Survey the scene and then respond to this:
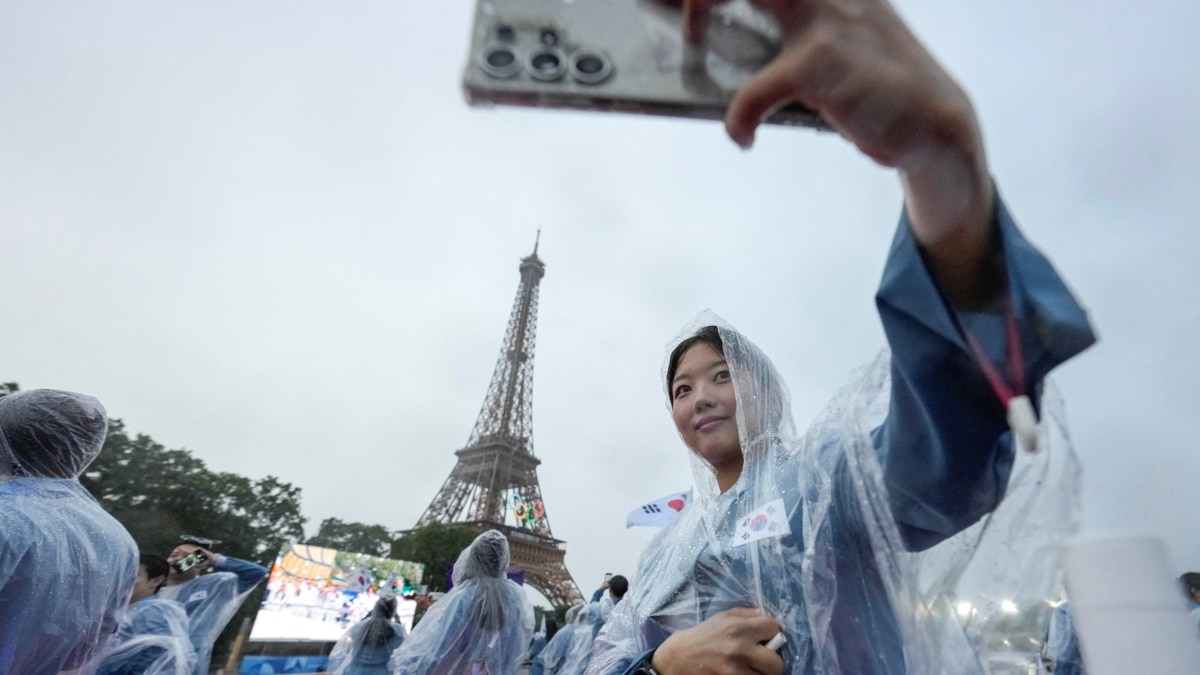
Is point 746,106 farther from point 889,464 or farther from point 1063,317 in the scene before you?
point 889,464

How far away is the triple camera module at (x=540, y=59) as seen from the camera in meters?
0.55

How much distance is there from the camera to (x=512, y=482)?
31812mm

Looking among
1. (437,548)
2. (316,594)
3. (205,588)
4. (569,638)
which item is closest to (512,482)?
(437,548)

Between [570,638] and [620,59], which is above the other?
[620,59]

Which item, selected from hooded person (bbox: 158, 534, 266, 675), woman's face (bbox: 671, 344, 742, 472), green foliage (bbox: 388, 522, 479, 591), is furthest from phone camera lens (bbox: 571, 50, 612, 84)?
green foliage (bbox: 388, 522, 479, 591)

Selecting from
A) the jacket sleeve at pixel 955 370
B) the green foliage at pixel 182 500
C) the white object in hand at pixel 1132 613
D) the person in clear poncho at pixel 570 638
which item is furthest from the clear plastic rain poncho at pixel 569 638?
the green foliage at pixel 182 500

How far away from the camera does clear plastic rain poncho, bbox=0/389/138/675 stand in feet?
6.98

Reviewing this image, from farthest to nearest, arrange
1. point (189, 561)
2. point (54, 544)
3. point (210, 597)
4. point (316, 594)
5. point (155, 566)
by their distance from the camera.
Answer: point (316, 594), point (189, 561), point (210, 597), point (155, 566), point (54, 544)

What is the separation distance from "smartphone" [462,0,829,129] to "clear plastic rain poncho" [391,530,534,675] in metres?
5.14

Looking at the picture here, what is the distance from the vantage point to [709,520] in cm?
140

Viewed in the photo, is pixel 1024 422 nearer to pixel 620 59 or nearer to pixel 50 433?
pixel 620 59

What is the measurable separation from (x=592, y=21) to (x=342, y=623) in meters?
20.6

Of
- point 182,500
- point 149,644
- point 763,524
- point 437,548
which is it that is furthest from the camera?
point 437,548

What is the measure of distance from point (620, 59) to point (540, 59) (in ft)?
0.25
